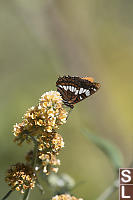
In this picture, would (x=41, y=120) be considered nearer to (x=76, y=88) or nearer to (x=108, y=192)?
(x=76, y=88)

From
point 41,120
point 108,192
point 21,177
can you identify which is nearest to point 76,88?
point 41,120

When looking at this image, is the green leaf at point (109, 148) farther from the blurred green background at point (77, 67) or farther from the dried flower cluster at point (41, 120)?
the blurred green background at point (77, 67)

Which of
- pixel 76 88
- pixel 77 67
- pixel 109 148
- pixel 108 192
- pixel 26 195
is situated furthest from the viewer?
pixel 77 67

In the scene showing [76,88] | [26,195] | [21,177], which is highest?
[76,88]

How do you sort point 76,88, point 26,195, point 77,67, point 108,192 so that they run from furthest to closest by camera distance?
1. point 77,67
2. point 108,192
3. point 76,88
4. point 26,195

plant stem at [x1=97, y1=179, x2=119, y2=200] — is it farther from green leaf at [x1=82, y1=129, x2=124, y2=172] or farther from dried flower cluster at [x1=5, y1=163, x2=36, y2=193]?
dried flower cluster at [x1=5, y1=163, x2=36, y2=193]

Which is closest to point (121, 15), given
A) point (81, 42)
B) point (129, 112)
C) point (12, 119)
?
point (81, 42)

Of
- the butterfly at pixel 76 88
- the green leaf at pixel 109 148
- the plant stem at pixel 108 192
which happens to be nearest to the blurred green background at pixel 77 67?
the plant stem at pixel 108 192
